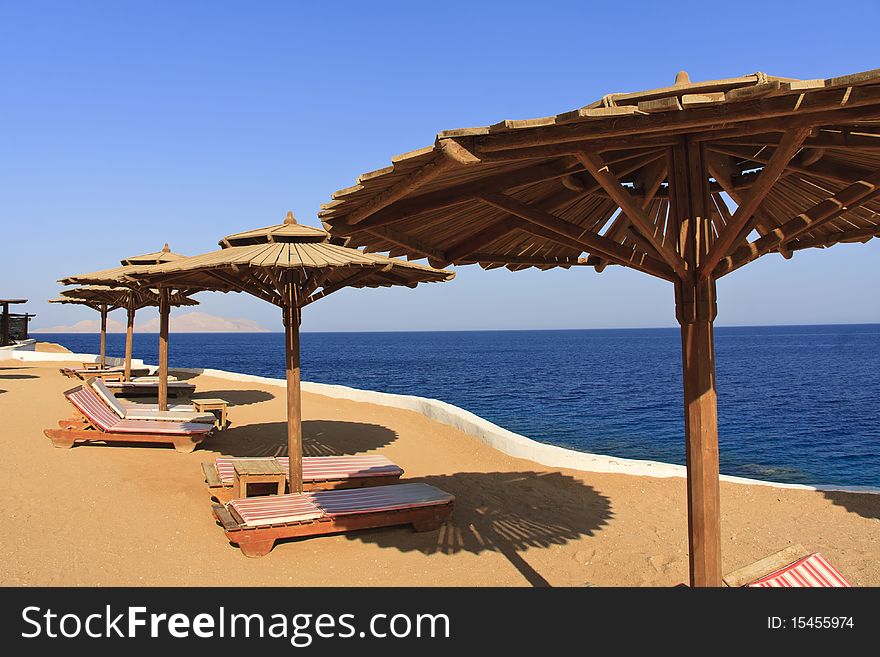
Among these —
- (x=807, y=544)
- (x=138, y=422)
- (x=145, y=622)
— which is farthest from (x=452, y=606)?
(x=138, y=422)

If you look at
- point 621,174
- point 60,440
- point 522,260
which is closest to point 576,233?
point 621,174

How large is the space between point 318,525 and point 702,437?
4.00 meters

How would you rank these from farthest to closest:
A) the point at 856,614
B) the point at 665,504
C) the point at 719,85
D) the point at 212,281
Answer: the point at 212,281, the point at 665,504, the point at 856,614, the point at 719,85

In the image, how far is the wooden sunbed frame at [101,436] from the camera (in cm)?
956

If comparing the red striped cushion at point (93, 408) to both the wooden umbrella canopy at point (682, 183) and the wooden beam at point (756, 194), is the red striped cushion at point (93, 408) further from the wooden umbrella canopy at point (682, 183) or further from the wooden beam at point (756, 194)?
the wooden beam at point (756, 194)

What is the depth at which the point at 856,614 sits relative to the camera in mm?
3213

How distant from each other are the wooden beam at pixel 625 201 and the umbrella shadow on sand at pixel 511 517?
10.7ft

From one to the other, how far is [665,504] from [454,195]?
5700 millimetres

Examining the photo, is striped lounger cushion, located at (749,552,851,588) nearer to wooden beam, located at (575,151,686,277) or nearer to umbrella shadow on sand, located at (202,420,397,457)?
wooden beam, located at (575,151,686,277)

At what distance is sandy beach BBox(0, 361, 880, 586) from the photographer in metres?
5.30

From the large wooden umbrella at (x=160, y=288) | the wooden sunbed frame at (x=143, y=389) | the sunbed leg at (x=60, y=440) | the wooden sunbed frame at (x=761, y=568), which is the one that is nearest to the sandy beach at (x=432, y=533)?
the sunbed leg at (x=60, y=440)

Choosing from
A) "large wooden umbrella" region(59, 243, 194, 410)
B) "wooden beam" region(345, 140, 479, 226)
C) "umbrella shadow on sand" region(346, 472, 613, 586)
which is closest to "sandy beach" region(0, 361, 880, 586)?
"umbrella shadow on sand" region(346, 472, 613, 586)

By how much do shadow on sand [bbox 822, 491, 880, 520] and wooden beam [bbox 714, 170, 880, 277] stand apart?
5.19 m

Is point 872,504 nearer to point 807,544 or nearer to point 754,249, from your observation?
point 807,544
